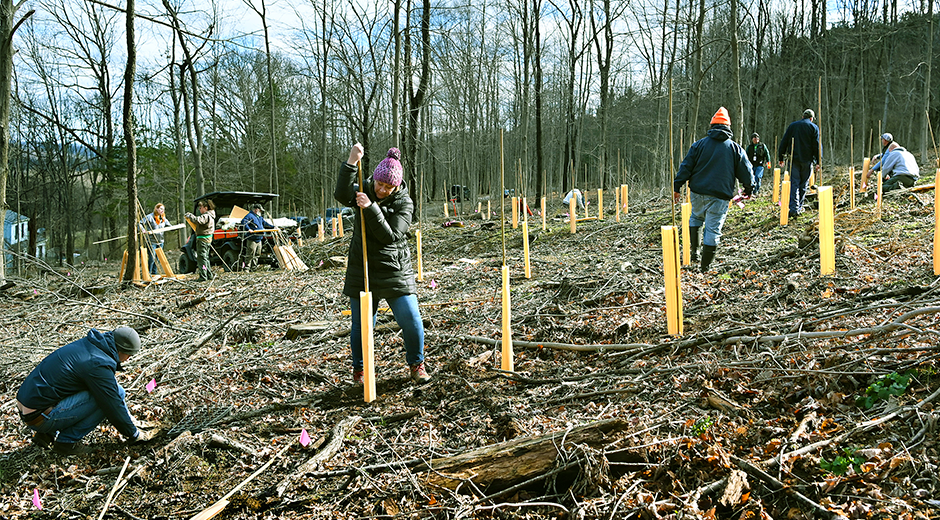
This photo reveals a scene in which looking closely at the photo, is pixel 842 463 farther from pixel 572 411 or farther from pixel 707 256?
pixel 707 256

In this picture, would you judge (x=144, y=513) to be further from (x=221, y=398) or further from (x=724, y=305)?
(x=724, y=305)

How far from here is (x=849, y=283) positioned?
4.53 meters

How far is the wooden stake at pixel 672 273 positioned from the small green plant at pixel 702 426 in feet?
3.26

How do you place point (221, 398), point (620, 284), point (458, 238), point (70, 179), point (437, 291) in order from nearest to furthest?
point (221, 398) → point (620, 284) → point (437, 291) → point (458, 238) → point (70, 179)

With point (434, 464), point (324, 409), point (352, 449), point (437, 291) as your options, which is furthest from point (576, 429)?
point (437, 291)

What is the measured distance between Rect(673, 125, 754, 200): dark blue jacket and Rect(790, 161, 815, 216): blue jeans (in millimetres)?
3121

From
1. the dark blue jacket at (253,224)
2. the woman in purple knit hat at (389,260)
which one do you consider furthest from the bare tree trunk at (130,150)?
the woman in purple knit hat at (389,260)

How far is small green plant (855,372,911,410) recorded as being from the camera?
255cm

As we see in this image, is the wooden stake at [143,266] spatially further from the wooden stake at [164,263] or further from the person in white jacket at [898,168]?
the person in white jacket at [898,168]

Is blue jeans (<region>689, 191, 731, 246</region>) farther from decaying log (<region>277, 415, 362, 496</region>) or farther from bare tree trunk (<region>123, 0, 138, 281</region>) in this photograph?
bare tree trunk (<region>123, 0, 138, 281</region>)

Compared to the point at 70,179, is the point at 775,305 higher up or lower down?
lower down

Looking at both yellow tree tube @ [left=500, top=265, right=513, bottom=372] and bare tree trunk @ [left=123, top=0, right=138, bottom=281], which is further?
bare tree trunk @ [left=123, top=0, right=138, bottom=281]

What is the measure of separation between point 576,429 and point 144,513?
2142 millimetres

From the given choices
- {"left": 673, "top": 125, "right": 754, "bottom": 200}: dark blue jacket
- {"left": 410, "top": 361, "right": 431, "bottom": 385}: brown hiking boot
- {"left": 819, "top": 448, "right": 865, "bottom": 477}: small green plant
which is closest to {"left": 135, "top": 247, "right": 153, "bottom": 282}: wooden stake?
{"left": 410, "top": 361, "right": 431, "bottom": 385}: brown hiking boot
